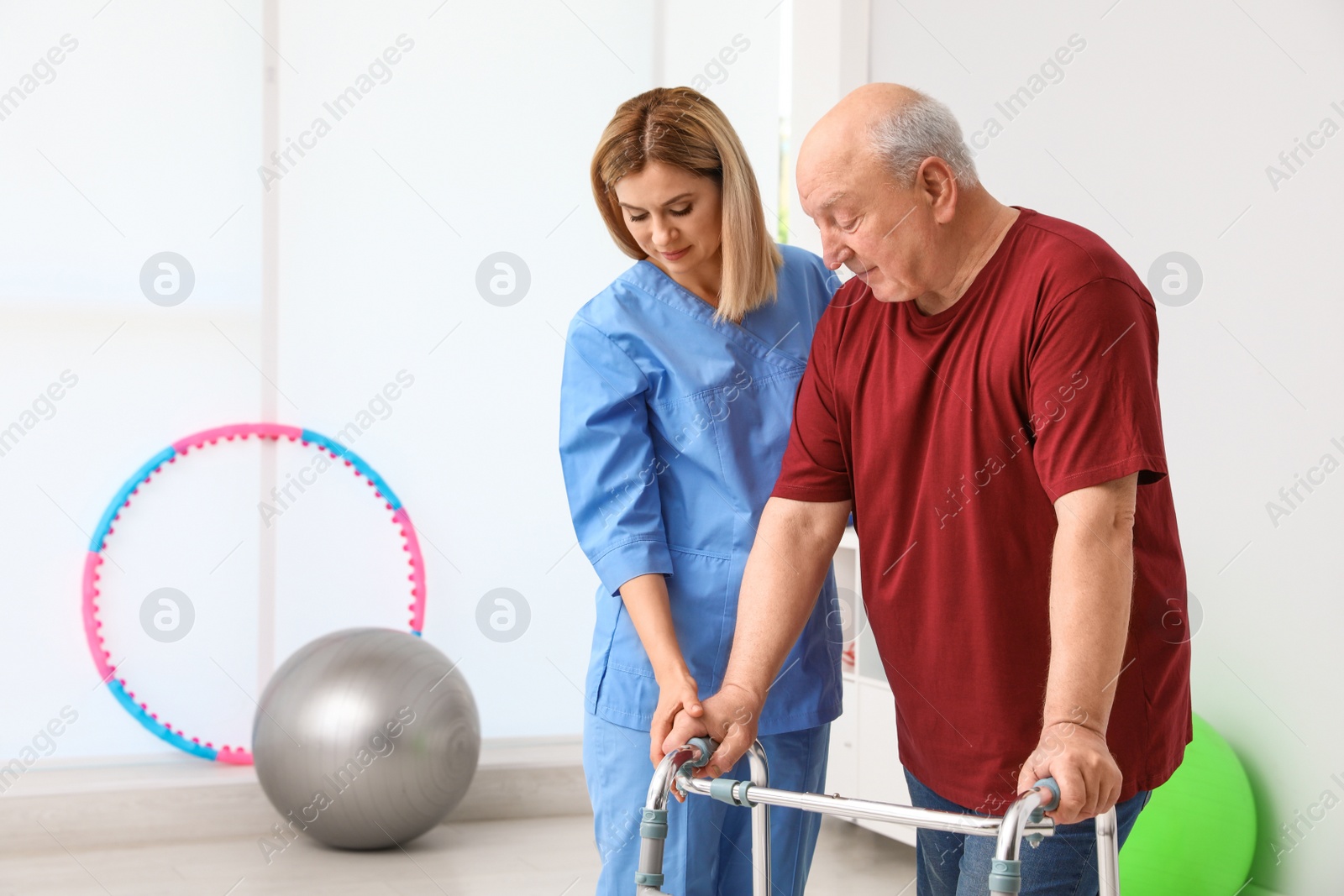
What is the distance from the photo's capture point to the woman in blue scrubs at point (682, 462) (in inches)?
65.3

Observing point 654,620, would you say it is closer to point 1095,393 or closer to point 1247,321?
point 1095,393

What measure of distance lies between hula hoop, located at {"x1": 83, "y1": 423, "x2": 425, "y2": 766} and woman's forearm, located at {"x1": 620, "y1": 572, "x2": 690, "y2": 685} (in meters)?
2.50

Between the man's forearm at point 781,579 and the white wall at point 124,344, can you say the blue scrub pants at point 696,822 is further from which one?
the white wall at point 124,344

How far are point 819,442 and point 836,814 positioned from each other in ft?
1.63

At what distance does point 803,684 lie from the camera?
66.6 inches

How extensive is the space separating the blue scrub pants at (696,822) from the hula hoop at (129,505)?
241 cm

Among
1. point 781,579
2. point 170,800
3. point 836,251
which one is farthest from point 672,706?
point 170,800

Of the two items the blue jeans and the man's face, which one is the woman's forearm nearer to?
the blue jeans

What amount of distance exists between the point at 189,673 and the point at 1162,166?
10.8 feet

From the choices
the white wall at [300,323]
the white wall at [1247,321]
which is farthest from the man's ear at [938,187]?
the white wall at [300,323]

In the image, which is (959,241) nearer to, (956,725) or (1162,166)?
(956,725)

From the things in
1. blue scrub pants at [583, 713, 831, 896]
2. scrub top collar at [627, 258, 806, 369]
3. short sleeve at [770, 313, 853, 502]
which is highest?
scrub top collar at [627, 258, 806, 369]

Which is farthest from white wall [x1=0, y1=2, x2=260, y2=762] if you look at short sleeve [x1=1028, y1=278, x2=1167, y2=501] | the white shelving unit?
short sleeve [x1=1028, y1=278, x2=1167, y2=501]

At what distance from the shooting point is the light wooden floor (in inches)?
127
